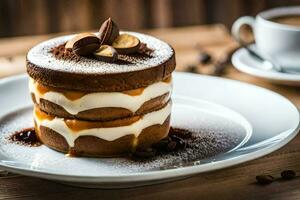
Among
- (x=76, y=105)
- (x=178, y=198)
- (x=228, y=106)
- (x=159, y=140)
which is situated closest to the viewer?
(x=178, y=198)

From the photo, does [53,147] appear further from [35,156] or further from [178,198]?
[178,198]

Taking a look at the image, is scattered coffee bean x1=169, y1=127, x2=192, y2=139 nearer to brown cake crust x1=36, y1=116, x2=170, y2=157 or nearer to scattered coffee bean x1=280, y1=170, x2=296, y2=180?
brown cake crust x1=36, y1=116, x2=170, y2=157

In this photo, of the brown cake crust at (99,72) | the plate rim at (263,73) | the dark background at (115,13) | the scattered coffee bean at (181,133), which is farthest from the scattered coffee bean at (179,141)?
the dark background at (115,13)

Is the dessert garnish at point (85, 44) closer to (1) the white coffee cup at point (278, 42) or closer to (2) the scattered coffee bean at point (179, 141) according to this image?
(2) the scattered coffee bean at point (179, 141)

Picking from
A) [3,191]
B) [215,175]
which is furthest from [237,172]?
[3,191]

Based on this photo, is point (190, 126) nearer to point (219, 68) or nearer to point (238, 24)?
point (219, 68)
